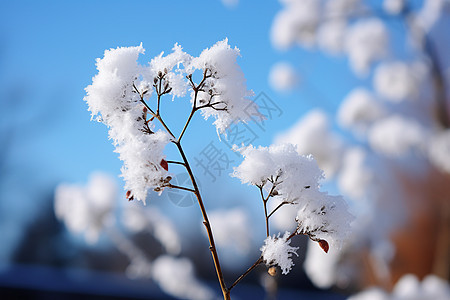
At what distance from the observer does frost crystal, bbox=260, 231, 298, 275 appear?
0.48 meters

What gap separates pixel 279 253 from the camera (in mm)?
488

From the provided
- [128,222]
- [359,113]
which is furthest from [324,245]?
[359,113]

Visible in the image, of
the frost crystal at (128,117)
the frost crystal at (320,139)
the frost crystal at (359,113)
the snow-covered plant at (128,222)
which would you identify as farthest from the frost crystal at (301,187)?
the frost crystal at (359,113)

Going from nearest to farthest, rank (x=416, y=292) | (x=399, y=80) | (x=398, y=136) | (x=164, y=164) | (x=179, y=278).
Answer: (x=164, y=164), (x=416, y=292), (x=179, y=278), (x=398, y=136), (x=399, y=80)

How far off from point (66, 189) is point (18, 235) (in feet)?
17.8

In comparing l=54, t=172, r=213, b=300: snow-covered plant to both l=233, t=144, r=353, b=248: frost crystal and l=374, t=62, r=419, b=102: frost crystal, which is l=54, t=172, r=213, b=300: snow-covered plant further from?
l=374, t=62, r=419, b=102: frost crystal

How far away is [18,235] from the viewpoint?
7.69 metres

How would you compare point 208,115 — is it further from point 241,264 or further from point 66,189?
point 241,264

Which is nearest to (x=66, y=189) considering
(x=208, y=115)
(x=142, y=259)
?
(x=142, y=259)

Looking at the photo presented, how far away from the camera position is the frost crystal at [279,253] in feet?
1.58

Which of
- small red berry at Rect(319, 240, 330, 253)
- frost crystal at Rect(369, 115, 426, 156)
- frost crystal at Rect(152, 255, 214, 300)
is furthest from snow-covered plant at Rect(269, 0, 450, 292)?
small red berry at Rect(319, 240, 330, 253)

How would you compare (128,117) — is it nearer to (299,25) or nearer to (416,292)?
(416,292)

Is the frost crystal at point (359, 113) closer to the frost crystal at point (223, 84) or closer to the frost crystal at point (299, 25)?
the frost crystal at point (299, 25)

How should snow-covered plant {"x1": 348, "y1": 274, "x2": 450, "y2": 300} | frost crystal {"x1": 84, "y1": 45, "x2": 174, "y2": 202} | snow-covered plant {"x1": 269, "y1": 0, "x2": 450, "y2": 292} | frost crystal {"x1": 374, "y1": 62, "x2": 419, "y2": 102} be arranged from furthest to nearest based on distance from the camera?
frost crystal {"x1": 374, "y1": 62, "x2": 419, "y2": 102}
snow-covered plant {"x1": 269, "y1": 0, "x2": 450, "y2": 292}
snow-covered plant {"x1": 348, "y1": 274, "x2": 450, "y2": 300}
frost crystal {"x1": 84, "y1": 45, "x2": 174, "y2": 202}
